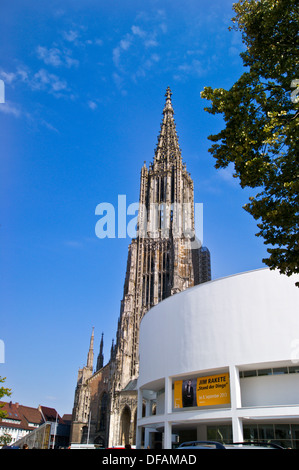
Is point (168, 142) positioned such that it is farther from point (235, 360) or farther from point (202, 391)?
point (235, 360)

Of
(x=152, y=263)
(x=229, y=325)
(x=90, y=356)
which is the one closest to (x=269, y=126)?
(x=229, y=325)

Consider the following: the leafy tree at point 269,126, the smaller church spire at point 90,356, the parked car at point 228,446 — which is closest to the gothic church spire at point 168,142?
the smaller church spire at point 90,356

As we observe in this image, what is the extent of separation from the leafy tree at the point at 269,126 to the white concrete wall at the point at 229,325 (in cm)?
1134

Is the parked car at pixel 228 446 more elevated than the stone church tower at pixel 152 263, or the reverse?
the stone church tower at pixel 152 263

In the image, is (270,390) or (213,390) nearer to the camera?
(270,390)

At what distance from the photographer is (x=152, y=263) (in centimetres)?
6319

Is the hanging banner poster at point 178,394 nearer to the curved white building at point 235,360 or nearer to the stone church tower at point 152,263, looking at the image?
the curved white building at point 235,360

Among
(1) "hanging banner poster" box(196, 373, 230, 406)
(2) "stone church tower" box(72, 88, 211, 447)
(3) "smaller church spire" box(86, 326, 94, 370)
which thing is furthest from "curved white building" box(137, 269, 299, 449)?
(3) "smaller church spire" box(86, 326, 94, 370)

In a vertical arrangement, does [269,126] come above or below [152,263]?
below

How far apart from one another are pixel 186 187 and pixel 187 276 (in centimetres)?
1965

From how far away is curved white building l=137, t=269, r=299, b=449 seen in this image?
1981 centimetres

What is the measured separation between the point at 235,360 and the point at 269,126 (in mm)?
15080

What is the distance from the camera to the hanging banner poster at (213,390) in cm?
2122

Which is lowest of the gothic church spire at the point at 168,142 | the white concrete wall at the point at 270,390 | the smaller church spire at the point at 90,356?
the white concrete wall at the point at 270,390
